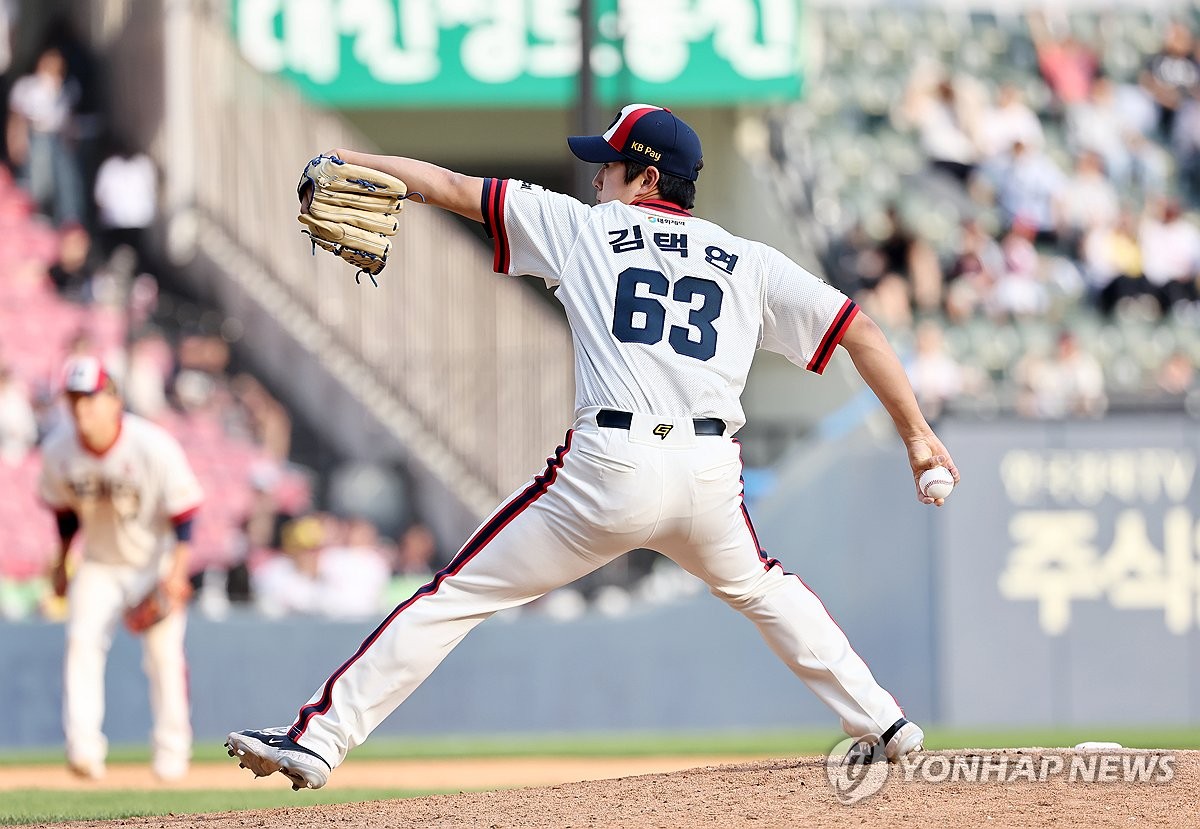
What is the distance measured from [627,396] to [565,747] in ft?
17.7

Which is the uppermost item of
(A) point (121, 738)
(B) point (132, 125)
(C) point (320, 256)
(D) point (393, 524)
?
(B) point (132, 125)

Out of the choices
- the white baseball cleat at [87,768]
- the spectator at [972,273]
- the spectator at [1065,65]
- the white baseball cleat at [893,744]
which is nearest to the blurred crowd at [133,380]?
the white baseball cleat at [87,768]

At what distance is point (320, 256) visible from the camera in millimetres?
13688

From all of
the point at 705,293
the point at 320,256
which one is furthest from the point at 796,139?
the point at 705,293

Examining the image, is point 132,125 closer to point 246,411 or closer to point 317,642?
point 246,411

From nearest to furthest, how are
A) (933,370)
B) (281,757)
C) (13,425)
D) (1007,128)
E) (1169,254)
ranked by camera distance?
1. (281,757)
2. (13,425)
3. (933,370)
4. (1169,254)
5. (1007,128)

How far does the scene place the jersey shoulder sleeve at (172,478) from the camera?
27.1 ft

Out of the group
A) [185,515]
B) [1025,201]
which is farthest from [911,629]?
[1025,201]

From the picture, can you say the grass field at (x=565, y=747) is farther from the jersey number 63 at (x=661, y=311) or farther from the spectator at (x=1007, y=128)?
the spectator at (x=1007, y=128)

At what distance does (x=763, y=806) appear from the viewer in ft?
17.0

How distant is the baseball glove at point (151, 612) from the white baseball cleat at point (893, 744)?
3789mm

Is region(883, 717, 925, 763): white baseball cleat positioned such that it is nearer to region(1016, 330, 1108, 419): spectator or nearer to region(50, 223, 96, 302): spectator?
region(1016, 330, 1108, 419): spectator

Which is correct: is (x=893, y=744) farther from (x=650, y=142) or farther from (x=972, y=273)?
(x=972, y=273)

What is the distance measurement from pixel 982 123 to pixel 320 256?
274 inches
